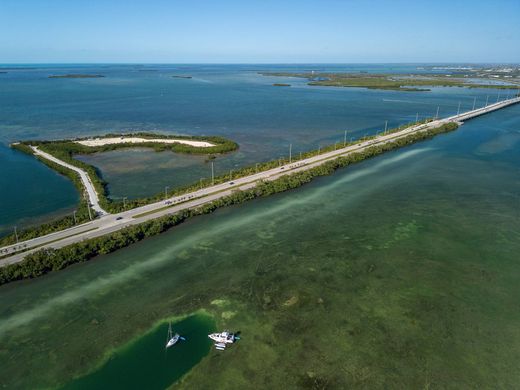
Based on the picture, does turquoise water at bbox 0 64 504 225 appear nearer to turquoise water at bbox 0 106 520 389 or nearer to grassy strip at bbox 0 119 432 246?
grassy strip at bbox 0 119 432 246

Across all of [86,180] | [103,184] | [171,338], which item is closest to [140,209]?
[103,184]

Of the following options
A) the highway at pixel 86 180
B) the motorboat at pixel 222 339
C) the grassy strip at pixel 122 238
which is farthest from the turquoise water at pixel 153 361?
the highway at pixel 86 180

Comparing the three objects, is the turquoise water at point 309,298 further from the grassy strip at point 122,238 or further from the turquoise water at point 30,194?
the turquoise water at point 30,194

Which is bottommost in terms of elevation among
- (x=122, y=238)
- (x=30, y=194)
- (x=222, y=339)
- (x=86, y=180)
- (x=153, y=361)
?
(x=153, y=361)

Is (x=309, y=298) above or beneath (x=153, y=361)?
above

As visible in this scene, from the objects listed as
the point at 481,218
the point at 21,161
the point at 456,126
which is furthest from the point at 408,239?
the point at 456,126

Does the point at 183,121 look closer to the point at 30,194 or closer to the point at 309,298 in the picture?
the point at 30,194

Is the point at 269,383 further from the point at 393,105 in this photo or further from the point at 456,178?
the point at 393,105

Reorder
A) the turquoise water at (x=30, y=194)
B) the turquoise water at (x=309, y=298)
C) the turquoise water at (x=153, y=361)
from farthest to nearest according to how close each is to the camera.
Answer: the turquoise water at (x=30, y=194), the turquoise water at (x=309, y=298), the turquoise water at (x=153, y=361)
